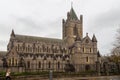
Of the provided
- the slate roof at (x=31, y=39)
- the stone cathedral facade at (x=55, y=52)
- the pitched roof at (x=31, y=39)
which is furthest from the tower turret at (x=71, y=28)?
the slate roof at (x=31, y=39)

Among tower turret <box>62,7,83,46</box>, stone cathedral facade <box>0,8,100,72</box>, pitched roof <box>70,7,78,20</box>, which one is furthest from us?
pitched roof <box>70,7,78,20</box>

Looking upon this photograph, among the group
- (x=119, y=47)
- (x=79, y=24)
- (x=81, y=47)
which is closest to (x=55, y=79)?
(x=119, y=47)

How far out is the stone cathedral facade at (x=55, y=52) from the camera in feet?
225

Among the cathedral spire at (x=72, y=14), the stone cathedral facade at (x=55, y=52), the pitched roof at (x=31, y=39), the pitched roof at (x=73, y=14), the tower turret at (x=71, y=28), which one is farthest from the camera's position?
the pitched roof at (x=73, y=14)

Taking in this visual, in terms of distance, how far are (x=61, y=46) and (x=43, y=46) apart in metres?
6.92

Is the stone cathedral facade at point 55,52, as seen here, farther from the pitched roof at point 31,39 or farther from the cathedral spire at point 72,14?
the cathedral spire at point 72,14

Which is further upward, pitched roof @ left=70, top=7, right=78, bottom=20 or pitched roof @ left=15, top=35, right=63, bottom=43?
pitched roof @ left=70, top=7, right=78, bottom=20

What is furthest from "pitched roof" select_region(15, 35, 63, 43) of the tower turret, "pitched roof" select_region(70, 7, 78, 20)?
"pitched roof" select_region(70, 7, 78, 20)

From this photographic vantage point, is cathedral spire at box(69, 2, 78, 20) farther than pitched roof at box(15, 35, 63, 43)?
Yes

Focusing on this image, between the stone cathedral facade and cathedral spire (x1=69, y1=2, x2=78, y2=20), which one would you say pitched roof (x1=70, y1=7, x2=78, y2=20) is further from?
the stone cathedral facade

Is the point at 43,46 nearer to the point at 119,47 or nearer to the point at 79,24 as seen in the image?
the point at 79,24

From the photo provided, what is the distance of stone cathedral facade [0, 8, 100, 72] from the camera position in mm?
68562

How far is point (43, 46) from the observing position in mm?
73938

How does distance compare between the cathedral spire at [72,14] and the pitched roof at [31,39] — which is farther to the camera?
the cathedral spire at [72,14]
